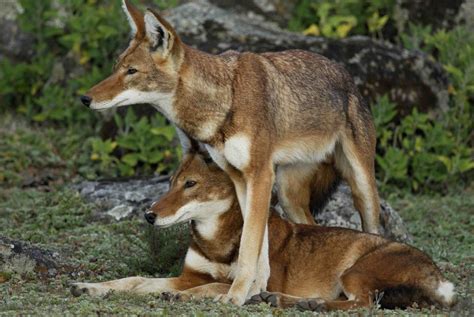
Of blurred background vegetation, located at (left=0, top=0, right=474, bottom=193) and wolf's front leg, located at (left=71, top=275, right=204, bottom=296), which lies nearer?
wolf's front leg, located at (left=71, top=275, right=204, bottom=296)

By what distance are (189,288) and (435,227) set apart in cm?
423

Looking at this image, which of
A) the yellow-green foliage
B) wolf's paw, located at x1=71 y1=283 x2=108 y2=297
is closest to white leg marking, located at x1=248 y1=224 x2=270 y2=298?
wolf's paw, located at x1=71 y1=283 x2=108 y2=297

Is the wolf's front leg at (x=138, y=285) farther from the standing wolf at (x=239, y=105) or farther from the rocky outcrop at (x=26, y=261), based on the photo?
the rocky outcrop at (x=26, y=261)

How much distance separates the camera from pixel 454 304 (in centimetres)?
775

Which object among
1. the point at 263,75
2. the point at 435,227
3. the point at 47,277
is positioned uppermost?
the point at 263,75

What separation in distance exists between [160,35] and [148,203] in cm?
371

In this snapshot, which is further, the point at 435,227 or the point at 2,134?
the point at 2,134

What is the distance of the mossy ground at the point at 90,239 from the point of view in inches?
292

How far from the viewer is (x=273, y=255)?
28.0 ft

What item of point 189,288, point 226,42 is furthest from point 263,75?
point 226,42

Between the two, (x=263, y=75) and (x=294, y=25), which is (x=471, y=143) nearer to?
(x=294, y=25)

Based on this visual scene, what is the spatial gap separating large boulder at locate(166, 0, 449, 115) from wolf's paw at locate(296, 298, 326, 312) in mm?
5928

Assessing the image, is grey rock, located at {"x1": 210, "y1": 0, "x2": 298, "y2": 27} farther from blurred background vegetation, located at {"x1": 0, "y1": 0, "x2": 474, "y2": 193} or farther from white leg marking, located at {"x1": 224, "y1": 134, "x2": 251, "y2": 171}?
white leg marking, located at {"x1": 224, "y1": 134, "x2": 251, "y2": 171}

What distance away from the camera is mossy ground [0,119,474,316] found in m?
7.43
